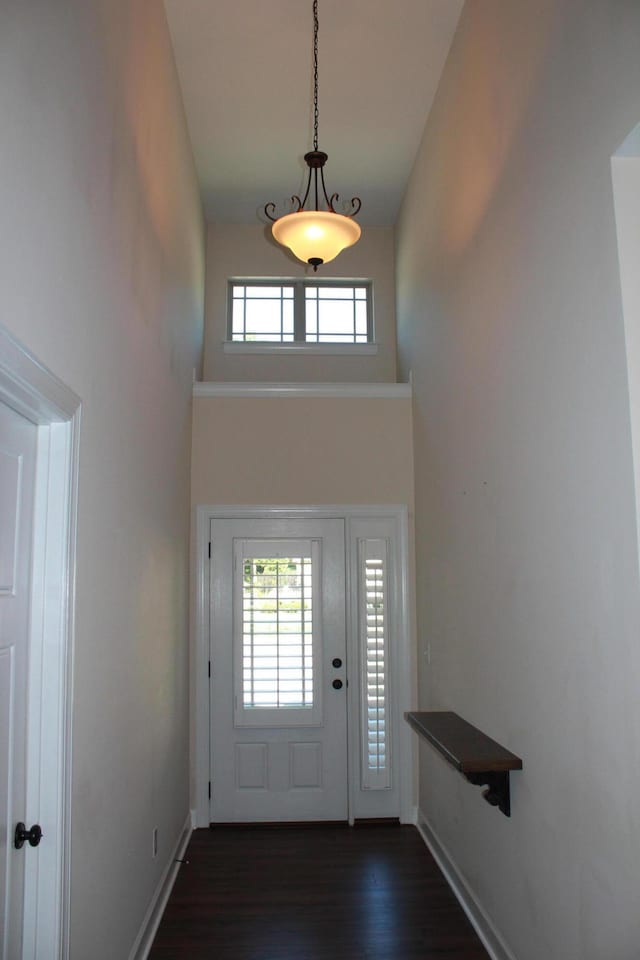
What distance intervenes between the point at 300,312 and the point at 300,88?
1.86 metres

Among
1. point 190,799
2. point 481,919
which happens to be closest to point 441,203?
point 481,919

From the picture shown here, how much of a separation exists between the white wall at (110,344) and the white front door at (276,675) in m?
0.66

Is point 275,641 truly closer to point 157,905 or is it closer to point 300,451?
point 300,451

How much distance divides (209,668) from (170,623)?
97 cm

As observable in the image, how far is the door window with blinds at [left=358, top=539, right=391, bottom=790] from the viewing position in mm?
4762

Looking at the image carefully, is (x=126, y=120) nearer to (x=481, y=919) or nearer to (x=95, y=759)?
(x=95, y=759)

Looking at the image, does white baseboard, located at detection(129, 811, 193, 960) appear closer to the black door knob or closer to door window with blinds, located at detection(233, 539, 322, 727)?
door window with blinds, located at detection(233, 539, 322, 727)

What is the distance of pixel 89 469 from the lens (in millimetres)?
2301

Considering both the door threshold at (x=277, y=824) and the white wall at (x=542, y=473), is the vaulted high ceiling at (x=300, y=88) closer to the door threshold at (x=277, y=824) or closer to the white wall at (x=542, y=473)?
the white wall at (x=542, y=473)

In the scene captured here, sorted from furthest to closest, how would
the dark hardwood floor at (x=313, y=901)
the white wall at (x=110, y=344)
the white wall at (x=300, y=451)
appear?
the white wall at (x=300, y=451) < the dark hardwood floor at (x=313, y=901) < the white wall at (x=110, y=344)

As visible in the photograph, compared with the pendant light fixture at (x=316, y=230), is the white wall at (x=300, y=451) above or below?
below

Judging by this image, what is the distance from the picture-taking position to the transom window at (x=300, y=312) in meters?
5.85

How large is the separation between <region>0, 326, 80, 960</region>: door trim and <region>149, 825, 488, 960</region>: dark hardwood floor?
1432 millimetres

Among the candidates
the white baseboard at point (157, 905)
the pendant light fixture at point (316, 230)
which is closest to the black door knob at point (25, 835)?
the white baseboard at point (157, 905)
